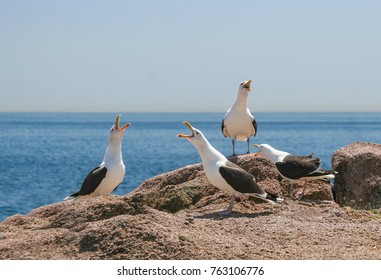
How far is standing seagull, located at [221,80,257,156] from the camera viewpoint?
47.3 ft

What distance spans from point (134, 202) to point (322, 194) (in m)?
4.58

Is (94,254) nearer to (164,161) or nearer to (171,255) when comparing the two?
(171,255)

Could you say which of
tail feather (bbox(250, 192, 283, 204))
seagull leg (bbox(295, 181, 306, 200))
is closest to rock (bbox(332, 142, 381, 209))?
seagull leg (bbox(295, 181, 306, 200))

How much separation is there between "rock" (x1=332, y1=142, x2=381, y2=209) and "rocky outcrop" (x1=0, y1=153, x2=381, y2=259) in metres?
1.91

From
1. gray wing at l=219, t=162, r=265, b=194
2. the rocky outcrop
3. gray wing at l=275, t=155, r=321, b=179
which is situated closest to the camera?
the rocky outcrop

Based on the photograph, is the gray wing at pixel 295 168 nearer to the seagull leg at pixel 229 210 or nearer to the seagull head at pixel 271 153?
the seagull head at pixel 271 153

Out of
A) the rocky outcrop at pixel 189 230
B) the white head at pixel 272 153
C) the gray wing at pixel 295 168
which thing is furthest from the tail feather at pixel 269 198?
the white head at pixel 272 153

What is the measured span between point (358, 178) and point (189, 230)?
6.05 meters

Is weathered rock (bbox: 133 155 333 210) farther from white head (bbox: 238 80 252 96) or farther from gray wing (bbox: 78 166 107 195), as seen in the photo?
white head (bbox: 238 80 252 96)

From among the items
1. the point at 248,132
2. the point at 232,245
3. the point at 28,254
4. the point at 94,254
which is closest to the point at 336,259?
the point at 232,245

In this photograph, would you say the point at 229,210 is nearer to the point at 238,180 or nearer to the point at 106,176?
the point at 238,180

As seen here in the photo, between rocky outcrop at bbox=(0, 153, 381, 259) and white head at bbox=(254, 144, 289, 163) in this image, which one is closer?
rocky outcrop at bbox=(0, 153, 381, 259)

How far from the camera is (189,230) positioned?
9500 millimetres

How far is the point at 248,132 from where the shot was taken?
583 inches
